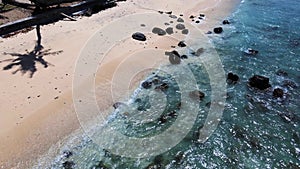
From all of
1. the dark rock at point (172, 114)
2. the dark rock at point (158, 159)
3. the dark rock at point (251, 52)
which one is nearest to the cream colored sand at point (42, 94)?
the dark rock at point (172, 114)

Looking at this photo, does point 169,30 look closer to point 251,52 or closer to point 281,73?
point 251,52

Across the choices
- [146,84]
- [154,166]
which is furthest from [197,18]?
[154,166]

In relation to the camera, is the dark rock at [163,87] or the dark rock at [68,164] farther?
the dark rock at [163,87]

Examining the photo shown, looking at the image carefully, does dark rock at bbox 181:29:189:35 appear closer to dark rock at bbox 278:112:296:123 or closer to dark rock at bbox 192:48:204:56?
dark rock at bbox 192:48:204:56

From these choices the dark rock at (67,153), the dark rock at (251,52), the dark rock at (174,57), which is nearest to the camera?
the dark rock at (67,153)

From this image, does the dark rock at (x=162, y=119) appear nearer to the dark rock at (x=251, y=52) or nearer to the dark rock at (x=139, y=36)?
the dark rock at (x=139, y=36)

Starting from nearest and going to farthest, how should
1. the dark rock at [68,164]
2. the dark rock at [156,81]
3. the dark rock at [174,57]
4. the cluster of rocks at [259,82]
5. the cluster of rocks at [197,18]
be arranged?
the dark rock at [68,164]
the cluster of rocks at [259,82]
the dark rock at [156,81]
the dark rock at [174,57]
the cluster of rocks at [197,18]

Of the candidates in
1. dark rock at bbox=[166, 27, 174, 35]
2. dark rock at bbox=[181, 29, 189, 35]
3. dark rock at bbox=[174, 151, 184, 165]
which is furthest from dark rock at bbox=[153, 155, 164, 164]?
dark rock at bbox=[181, 29, 189, 35]

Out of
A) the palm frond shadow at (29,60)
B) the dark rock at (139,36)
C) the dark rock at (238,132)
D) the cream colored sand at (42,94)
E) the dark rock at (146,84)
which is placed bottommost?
the dark rock at (238,132)
